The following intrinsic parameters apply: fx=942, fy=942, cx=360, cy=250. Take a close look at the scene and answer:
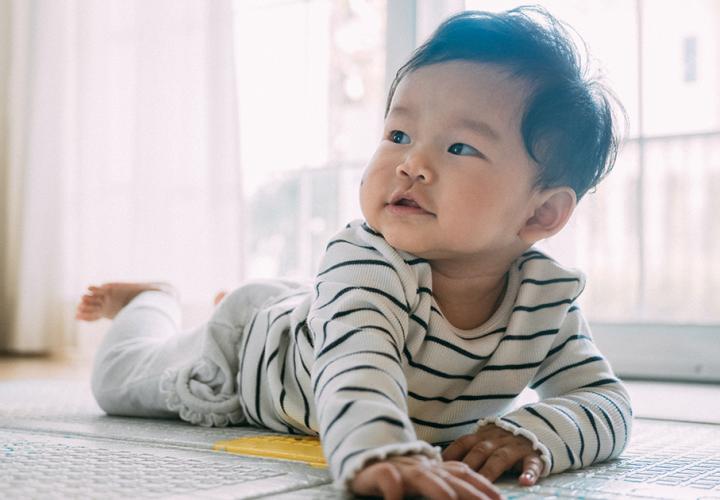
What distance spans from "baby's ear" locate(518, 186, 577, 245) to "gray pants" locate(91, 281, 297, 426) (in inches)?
14.7

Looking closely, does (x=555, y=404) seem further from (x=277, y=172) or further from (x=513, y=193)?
(x=277, y=172)

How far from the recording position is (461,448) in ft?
2.51

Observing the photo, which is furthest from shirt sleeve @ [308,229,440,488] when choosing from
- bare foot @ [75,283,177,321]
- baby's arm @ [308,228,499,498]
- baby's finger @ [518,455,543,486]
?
bare foot @ [75,283,177,321]

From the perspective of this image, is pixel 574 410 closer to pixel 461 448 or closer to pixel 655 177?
pixel 461 448

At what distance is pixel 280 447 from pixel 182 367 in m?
0.28

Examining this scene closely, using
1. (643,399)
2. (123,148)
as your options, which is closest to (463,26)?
(643,399)

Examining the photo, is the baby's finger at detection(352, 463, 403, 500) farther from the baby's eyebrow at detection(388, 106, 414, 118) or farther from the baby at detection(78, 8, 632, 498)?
the baby's eyebrow at detection(388, 106, 414, 118)

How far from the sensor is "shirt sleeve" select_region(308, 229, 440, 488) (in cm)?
63

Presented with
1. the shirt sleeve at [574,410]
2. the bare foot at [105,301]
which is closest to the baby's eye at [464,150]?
the shirt sleeve at [574,410]

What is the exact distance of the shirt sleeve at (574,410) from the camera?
78 centimetres

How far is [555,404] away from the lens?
0.84 meters

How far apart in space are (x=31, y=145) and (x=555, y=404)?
2108mm

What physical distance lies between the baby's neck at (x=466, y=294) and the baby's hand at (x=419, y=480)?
29cm

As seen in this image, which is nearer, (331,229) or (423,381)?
(423,381)
